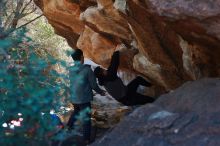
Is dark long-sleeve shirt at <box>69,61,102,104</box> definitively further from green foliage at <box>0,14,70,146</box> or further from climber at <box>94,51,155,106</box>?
green foliage at <box>0,14,70,146</box>

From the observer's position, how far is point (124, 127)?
6605 mm

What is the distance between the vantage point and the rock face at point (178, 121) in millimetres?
5730

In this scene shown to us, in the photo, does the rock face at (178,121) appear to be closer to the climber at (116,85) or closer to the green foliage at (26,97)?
the green foliage at (26,97)

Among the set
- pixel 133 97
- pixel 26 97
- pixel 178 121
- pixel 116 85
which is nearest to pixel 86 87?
pixel 116 85

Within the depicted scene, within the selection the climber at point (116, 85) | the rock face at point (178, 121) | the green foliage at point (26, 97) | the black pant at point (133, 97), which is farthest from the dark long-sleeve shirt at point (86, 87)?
the green foliage at point (26, 97)

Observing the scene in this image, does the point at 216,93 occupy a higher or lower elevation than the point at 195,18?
lower

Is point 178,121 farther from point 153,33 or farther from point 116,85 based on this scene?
point 116,85

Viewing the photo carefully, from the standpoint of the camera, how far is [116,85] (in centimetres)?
930

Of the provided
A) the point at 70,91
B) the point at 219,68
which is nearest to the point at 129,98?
the point at 219,68

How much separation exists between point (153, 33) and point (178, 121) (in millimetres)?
3111

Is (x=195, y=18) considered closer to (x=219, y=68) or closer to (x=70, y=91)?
(x=219, y=68)

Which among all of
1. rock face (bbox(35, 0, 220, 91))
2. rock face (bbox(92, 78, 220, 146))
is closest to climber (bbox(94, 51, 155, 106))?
rock face (bbox(35, 0, 220, 91))

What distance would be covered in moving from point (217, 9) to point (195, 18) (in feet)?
1.19

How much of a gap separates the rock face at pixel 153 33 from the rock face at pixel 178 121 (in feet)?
2.55
